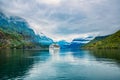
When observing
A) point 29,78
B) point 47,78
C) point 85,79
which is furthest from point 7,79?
point 85,79

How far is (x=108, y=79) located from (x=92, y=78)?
5548 millimetres

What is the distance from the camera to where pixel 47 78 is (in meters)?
77.9

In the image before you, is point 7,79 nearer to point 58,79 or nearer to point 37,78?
point 37,78

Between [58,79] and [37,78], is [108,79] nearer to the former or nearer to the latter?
[58,79]

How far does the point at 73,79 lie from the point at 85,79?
4.11 meters

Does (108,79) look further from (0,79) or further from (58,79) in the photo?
(0,79)

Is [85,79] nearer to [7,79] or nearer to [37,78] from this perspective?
[37,78]

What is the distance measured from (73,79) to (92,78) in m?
7.00

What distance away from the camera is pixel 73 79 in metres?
75.3

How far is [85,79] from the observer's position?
247 ft

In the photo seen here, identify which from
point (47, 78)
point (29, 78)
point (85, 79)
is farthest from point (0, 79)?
point (85, 79)

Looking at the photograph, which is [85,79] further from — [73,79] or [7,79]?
[7,79]

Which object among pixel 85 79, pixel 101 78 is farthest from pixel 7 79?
pixel 101 78

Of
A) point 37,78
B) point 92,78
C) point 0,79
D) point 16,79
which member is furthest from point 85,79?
point 0,79
